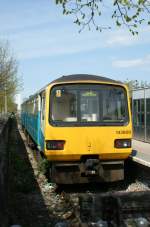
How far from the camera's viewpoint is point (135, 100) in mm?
23172

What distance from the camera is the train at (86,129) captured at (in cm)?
1260

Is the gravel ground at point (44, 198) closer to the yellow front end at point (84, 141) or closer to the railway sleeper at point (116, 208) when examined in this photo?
the railway sleeper at point (116, 208)

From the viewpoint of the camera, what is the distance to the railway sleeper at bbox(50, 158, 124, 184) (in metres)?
12.5

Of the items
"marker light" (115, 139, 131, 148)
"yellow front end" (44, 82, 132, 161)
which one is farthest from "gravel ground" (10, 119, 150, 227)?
"marker light" (115, 139, 131, 148)

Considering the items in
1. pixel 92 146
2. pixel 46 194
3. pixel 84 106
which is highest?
pixel 84 106

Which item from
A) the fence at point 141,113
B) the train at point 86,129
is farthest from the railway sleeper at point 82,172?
the fence at point 141,113

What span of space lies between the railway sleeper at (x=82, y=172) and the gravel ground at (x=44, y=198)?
1.16 ft

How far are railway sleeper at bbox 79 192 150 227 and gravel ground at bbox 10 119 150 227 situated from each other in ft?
0.79

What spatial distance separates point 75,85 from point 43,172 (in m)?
3.37

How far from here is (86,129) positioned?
12.8 m

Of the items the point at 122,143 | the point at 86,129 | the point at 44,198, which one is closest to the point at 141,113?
the point at 122,143

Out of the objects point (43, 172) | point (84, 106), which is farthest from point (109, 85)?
point (43, 172)

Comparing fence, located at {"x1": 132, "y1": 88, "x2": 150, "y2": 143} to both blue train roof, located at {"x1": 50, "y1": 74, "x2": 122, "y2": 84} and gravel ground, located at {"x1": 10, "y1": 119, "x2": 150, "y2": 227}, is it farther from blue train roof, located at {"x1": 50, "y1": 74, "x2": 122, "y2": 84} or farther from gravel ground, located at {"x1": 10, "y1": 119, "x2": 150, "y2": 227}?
blue train roof, located at {"x1": 50, "y1": 74, "x2": 122, "y2": 84}

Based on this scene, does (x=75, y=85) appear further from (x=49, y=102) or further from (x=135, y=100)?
(x=135, y=100)
